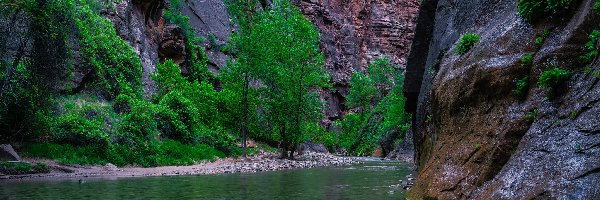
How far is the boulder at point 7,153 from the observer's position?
16516mm

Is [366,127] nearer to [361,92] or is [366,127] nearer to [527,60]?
[361,92]

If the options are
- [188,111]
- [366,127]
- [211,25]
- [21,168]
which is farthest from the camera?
[366,127]

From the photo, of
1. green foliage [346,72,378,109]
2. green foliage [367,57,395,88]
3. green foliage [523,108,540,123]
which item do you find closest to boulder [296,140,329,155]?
green foliage [346,72,378,109]

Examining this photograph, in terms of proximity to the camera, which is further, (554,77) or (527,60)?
(527,60)

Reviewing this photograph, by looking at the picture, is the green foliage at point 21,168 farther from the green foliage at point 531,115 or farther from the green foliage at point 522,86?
the green foliage at point 531,115

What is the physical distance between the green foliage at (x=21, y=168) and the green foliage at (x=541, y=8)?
15.4 meters

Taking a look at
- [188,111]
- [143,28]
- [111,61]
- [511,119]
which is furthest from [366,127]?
[511,119]

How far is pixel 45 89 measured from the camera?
16.3 metres

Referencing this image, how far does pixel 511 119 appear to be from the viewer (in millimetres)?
7316

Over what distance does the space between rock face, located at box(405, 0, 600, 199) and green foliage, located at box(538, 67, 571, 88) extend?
0.10 m

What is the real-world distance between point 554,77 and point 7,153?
16970mm

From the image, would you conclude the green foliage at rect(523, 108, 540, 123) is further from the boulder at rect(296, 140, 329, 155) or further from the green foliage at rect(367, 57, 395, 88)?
the green foliage at rect(367, 57, 395, 88)

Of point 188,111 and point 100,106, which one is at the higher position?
point 100,106

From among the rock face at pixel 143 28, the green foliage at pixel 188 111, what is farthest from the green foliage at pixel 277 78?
the rock face at pixel 143 28
